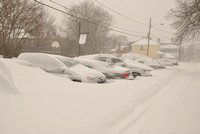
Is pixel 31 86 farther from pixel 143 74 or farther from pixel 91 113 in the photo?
pixel 143 74

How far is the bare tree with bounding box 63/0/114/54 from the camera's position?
3759 cm

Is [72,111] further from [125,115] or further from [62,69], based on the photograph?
[62,69]

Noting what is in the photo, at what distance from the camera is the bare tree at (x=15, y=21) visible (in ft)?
39.6

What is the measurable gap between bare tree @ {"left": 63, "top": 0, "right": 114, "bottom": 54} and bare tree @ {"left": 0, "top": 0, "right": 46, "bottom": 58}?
22982 millimetres

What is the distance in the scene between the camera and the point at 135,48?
184 feet

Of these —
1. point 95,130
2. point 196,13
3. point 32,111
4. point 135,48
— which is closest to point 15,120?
point 32,111

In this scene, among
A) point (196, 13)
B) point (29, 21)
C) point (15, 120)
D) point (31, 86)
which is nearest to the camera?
point (15, 120)

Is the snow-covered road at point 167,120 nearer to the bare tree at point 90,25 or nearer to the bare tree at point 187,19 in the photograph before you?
the bare tree at point 187,19

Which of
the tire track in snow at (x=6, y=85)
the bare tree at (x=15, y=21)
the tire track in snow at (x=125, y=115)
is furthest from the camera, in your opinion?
the bare tree at (x=15, y=21)

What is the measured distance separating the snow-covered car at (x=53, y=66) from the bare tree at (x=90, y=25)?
98.8ft

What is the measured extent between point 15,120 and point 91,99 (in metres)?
1.87

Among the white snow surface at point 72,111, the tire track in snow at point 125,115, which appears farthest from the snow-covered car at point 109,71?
the white snow surface at point 72,111

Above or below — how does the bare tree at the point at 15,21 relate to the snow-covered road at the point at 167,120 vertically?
above

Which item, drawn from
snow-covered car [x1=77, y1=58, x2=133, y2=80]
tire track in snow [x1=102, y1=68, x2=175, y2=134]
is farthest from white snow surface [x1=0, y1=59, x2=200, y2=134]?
snow-covered car [x1=77, y1=58, x2=133, y2=80]
